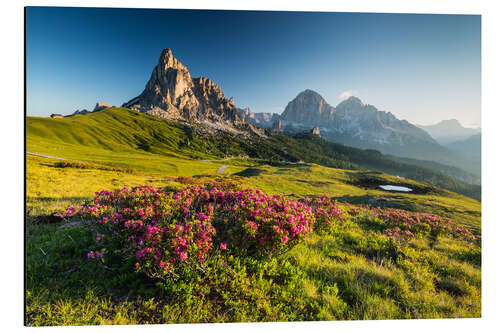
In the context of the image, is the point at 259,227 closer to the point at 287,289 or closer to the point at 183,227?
the point at 287,289

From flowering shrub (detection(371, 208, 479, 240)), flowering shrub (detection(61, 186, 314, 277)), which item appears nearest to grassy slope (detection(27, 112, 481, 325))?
flowering shrub (detection(61, 186, 314, 277))

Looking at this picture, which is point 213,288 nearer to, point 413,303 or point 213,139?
point 413,303

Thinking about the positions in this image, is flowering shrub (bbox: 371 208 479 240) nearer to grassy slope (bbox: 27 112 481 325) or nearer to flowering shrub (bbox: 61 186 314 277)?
grassy slope (bbox: 27 112 481 325)

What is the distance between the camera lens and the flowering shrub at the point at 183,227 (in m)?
2.87

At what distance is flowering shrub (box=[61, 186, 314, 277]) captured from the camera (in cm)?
287

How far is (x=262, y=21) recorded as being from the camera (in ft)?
22.5

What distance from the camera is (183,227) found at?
121 inches

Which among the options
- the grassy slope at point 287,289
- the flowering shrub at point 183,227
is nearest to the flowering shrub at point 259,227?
the flowering shrub at point 183,227

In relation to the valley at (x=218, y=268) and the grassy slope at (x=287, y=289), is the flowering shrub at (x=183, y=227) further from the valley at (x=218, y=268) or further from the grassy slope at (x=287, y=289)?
the grassy slope at (x=287, y=289)

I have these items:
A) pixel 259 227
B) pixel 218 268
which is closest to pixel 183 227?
pixel 218 268

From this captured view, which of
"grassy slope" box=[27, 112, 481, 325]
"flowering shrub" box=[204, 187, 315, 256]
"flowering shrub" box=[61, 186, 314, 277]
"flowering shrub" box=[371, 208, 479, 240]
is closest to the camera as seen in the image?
"flowering shrub" box=[61, 186, 314, 277]

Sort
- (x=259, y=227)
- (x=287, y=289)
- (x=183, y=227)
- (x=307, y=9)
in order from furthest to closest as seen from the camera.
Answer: (x=307, y=9)
(x=259, y=227)
(x=287, y=289)
(x=183, y=227)

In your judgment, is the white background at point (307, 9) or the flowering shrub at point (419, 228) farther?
the flowering shrub at point (419, 228)
